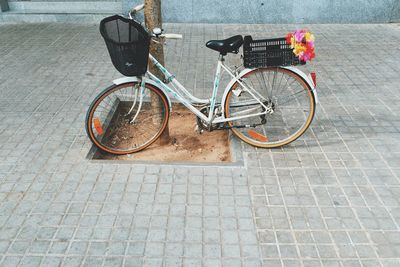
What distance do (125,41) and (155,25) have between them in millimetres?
622

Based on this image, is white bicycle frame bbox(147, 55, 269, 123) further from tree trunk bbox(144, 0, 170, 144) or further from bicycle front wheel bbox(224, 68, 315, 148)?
tree trunk bbox(144, 0, 170, 144)

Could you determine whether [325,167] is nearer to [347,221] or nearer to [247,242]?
[347,221]

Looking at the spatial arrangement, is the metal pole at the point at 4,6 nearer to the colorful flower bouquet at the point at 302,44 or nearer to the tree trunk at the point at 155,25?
the tree trunk at the point at 155,25

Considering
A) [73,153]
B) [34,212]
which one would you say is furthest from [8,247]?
[73,153]

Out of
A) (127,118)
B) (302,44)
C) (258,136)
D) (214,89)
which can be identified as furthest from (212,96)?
(127,118)

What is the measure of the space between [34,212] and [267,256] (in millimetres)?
1880

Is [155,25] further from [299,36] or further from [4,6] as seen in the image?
[4,6]

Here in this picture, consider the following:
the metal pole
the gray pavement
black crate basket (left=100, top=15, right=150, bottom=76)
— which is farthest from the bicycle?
the metal pole

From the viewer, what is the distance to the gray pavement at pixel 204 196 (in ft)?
9.48

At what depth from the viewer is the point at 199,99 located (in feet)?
13.6

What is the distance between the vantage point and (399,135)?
4.36 metres

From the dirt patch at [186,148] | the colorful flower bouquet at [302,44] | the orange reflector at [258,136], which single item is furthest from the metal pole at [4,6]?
the colorful flower bouquet at [302,44]

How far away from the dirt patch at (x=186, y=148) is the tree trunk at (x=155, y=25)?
173 millimetres

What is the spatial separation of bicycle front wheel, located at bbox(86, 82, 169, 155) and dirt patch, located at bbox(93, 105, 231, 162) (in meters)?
0.11
